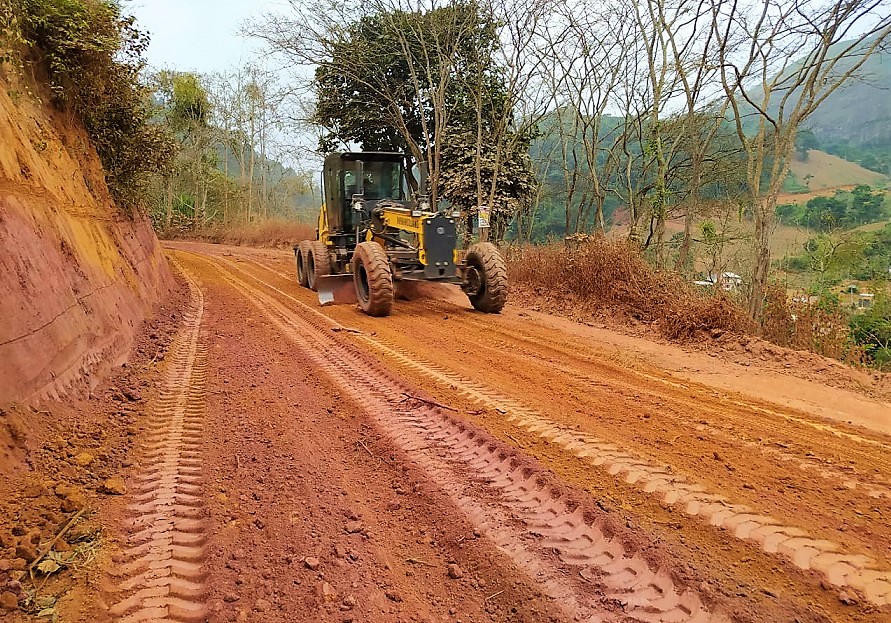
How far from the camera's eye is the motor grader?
30.0ft

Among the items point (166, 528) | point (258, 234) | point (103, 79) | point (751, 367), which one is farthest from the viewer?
point (258, 234)

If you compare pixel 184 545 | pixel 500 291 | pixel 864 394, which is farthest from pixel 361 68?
pixel 184 545

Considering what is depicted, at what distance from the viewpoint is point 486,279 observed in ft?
31.3

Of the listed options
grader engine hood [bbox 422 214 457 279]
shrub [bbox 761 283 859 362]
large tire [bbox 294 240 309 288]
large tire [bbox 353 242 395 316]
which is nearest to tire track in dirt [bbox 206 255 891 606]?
shrub [bbox 761 283 859 362]

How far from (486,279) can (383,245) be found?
88.7 inches

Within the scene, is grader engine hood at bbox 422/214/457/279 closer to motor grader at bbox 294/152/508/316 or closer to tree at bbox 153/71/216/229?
motor grader at bbox 294/152/508/316

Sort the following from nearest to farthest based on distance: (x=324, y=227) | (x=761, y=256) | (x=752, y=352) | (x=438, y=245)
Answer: (x=752, y=352) → (x=761, y=256) → (x=438, y=245) → (x=324, y=227)

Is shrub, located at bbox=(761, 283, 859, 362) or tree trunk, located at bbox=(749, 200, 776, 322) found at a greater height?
tree trunk, located at bbox=(749, 200, 776, 322)

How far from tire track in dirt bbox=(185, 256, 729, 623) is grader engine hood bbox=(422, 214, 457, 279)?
14.3ft

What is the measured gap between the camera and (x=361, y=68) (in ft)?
56.2

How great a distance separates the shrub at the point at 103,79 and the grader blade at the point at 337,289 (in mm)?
Answer: 3419

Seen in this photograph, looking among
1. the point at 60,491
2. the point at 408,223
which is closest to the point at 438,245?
the point at 408,223

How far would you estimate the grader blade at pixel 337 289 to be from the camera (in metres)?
10.9

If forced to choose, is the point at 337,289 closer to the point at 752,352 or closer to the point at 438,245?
the point at 438,245
